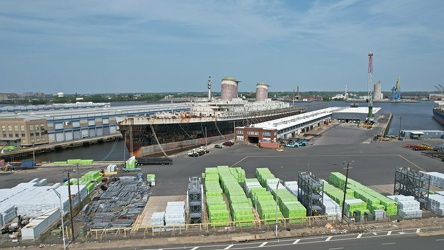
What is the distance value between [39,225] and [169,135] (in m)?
36.6

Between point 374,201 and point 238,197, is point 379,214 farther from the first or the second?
point 238,197

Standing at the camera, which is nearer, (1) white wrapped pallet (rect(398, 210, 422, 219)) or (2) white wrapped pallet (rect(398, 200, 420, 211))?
(1) white wrapped pallet (rect(398, 210, 422, 219))

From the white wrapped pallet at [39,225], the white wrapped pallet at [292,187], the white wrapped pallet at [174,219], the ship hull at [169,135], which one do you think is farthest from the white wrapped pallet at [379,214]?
the ship hull at [169,135]

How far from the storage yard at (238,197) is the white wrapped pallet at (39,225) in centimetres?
130

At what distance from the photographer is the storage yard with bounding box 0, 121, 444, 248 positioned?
2292 centimetres

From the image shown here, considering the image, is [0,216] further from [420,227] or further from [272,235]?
[420,227]

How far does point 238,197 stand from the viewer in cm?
2633

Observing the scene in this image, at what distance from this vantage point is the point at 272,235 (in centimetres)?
2134

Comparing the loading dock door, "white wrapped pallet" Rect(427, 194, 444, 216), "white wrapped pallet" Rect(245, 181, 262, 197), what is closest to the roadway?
"white wrapped pallet" Rect(427, 194, 444, 216)

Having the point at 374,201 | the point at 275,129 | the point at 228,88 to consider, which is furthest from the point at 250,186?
the point at 228,88

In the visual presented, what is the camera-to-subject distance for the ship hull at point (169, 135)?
2071 inches

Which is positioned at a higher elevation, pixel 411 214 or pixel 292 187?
pixel 292 187

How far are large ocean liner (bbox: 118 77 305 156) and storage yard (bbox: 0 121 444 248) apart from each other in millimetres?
11232

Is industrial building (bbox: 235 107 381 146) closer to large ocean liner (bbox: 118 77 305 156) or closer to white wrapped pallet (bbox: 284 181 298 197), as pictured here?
large ocean liner (bbox: 118 77 305 156)
